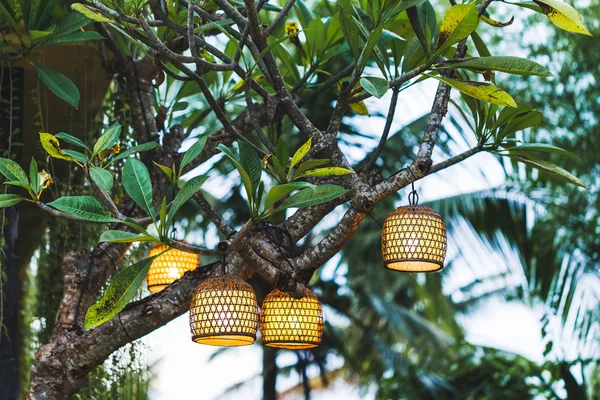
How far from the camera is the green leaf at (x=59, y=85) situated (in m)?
2.09

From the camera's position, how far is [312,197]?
151 centimetres

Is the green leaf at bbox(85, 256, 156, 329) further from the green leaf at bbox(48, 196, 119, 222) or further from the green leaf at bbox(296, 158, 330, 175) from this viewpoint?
the green leaf at bbox(296, 158, 330, 175)

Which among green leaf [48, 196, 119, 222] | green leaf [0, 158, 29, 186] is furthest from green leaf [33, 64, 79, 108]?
green leaf [48, 196, 119, 222]

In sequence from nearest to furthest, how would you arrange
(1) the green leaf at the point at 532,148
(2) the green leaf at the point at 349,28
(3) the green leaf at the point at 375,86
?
(3) the green leaf at the point at 375,86 → (2) the green leaf at the point at 349,28 → (1) the green leaf at the point at 532,148

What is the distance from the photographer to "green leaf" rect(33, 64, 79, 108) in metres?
2.09

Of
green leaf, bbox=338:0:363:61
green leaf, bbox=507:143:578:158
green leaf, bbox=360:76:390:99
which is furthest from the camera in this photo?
green leaf, bbox=507:143:578:158

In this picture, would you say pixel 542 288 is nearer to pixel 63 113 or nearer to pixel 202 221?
pixel 202 221

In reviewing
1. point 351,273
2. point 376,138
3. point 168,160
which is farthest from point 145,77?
point 351,273

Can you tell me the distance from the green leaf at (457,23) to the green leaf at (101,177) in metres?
0.72

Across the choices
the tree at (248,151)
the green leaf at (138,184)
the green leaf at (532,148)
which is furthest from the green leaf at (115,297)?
the green leaf at (532,148)

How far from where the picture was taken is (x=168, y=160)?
2344mm

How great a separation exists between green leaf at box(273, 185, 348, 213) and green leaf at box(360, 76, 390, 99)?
202 millimetres

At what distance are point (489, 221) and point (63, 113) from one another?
10.1 feet

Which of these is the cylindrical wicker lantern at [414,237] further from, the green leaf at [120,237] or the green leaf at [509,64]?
the green leaf at [120,237]
